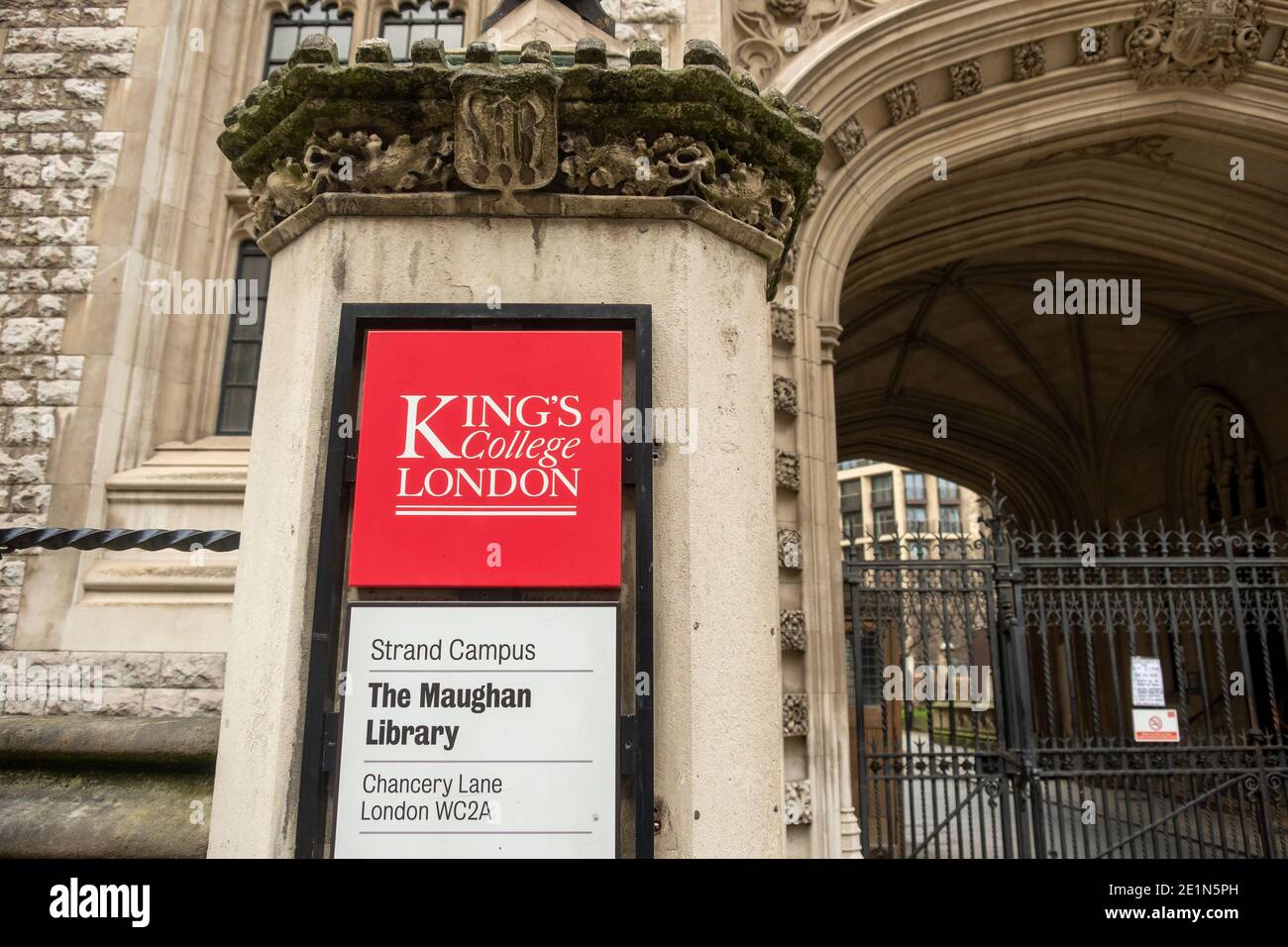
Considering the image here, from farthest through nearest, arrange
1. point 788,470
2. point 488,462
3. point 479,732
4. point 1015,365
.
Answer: point 1015,365 < point 788,470 < point 488,462 < point 479,732

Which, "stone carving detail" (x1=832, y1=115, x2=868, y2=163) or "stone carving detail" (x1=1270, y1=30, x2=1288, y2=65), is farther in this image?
"stone carving detail" (x1=1270, y1=30, x2=1288, y2=65)

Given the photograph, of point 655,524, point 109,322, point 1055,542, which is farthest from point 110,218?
point 1055,542

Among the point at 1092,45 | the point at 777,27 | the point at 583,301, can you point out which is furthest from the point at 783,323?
the point at 583,301

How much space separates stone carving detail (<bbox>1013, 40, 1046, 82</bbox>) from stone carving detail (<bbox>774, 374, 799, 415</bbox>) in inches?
148

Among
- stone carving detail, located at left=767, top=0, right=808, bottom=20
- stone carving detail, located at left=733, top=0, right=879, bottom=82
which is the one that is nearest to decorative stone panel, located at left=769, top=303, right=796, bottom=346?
stone carving detail, located at left=733, top=0, right=879, bottom=82

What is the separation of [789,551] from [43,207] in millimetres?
6347

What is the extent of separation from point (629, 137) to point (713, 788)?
2064mm

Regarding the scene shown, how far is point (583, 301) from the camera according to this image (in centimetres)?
279

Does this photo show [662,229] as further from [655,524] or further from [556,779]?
[556,779]

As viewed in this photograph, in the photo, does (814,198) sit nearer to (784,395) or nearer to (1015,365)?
(784,395)

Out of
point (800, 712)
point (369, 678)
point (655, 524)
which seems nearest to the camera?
point (369, 678)

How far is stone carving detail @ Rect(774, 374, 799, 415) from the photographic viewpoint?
6.48m

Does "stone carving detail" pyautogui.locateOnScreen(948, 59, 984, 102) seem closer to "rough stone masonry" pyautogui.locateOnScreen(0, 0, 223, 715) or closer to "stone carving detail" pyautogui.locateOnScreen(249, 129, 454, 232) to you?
"stone carving detail" pyautogui.locateOnScreen(249, 129, 454, 232)

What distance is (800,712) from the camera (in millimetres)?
6008
